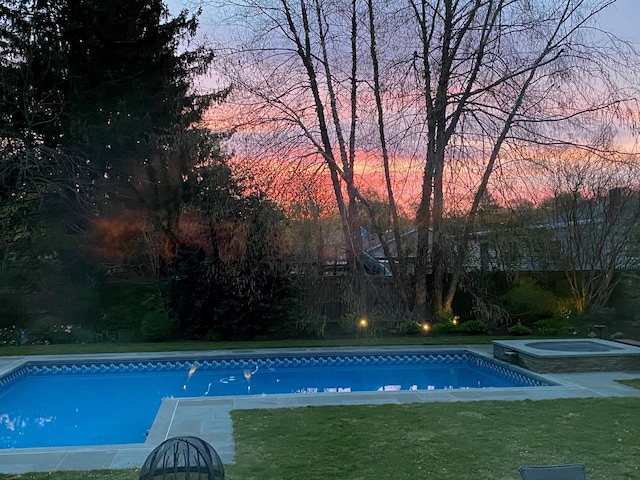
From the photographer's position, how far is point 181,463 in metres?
3.11

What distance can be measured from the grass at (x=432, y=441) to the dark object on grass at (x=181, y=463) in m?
1.54

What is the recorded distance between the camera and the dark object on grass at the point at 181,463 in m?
3.03

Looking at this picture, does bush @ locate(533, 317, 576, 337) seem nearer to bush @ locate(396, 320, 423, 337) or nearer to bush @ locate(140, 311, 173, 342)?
bush @ locate(396, 320, 423, 337)

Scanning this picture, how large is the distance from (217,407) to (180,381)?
3457 millimetres

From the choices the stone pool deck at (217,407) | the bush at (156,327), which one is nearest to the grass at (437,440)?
the stone pool deck at (217,407)

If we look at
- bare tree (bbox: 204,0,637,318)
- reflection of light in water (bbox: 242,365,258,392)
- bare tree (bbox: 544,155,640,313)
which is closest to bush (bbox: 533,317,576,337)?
bare tree (bbox: 544,155,640,313)

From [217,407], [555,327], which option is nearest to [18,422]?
[217,407]

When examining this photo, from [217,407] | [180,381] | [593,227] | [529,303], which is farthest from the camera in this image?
[593,227]

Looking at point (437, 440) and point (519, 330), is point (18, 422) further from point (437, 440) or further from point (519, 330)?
point (519, 330)

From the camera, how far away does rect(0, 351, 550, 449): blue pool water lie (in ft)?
26.0

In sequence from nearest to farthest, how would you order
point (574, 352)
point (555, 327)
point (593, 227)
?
point (574, 352)
point (555, 327)
point (593, 227)

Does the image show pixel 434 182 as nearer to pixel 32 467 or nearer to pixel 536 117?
pixel 536 117

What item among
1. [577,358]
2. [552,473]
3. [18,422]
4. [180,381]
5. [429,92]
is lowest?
[18,422]

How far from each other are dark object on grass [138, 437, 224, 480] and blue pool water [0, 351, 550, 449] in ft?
14.4
